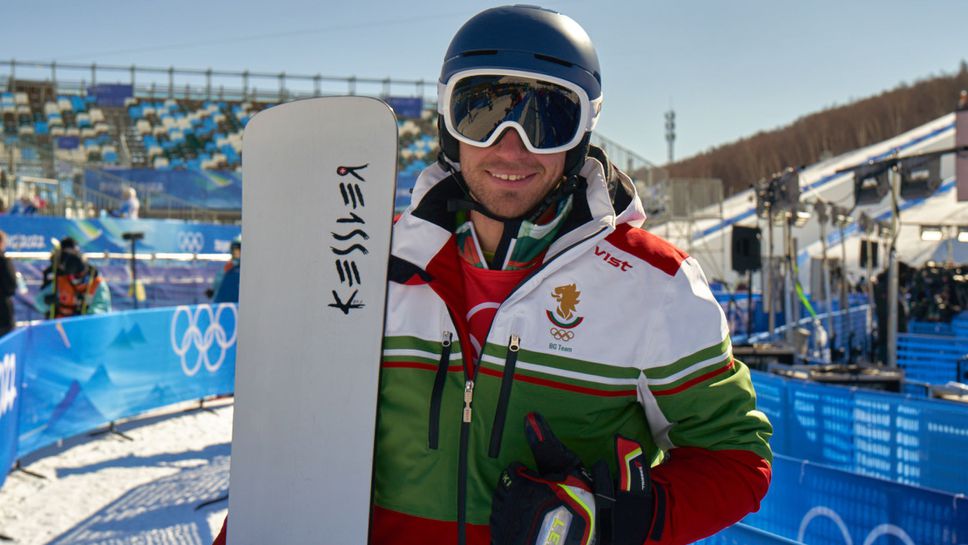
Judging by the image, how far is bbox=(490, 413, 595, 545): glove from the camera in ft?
4.25

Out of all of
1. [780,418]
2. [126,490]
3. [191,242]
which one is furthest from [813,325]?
[191,242]

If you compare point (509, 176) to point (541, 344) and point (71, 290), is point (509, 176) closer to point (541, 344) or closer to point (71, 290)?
point (541, 344)

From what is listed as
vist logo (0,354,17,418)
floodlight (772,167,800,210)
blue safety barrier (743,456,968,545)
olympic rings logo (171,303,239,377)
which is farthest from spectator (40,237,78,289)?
floodlight (772,167,800,210)

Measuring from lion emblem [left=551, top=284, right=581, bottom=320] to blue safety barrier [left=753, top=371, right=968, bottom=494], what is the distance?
12.7 feet

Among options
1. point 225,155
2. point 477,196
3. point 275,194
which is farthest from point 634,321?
point 225,155

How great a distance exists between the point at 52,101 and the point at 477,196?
36.5m

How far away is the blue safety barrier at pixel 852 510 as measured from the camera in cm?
309

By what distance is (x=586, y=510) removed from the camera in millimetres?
1303

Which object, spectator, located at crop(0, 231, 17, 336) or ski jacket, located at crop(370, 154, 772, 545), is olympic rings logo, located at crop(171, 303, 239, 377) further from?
ski jacket, located at crop(370, 154, 772, 545)

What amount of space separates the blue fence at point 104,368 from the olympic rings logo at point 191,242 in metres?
7.53

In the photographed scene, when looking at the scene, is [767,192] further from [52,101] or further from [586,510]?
[52,101]

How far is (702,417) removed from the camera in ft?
4.73

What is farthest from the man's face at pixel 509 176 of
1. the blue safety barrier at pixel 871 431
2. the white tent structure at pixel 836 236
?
the white tent structure at pixel 836 236

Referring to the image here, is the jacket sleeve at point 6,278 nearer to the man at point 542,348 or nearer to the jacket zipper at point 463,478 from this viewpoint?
the man at point 542,348
